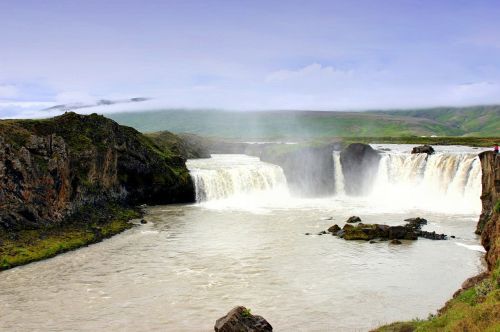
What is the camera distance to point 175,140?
449ft

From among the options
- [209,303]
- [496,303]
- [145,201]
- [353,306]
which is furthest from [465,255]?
[145,201]

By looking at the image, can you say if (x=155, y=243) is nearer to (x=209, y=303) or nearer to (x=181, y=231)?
(x=181, y=231)

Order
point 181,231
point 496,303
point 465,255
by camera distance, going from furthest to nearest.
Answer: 1. point 181,231
2. point 465,255
3. point 496,303

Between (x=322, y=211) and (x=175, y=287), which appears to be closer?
(x=175, y=287)

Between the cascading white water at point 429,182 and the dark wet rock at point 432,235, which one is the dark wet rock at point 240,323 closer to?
the dark wet rock at point 432,235

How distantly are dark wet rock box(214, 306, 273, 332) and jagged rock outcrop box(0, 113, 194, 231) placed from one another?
100 feet

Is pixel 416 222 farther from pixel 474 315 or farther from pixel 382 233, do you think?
pixel 474 315

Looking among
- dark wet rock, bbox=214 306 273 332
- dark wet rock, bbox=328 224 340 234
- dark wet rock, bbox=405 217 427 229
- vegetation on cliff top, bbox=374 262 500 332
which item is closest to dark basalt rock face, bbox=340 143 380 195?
dark wet rock, bbox=405 217 427 229

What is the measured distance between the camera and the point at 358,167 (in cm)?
8838

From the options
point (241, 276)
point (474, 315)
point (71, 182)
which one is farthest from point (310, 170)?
point (474, 315)

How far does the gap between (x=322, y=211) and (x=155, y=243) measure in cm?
2864

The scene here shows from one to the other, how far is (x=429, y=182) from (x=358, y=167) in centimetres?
1359

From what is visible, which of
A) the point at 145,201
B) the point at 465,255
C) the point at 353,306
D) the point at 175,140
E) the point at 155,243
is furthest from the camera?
the point at 175,140

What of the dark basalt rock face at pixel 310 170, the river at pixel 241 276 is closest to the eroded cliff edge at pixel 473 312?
the river at pixel 241 276
